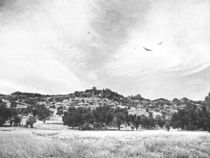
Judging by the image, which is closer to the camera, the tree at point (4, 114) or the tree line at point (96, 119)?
the tree at point (4, 114)

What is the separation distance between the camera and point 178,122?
90438 mm

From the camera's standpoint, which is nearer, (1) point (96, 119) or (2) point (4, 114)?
(2) point (4, 114)

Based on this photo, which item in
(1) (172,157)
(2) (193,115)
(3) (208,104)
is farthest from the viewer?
(2) (193,115)

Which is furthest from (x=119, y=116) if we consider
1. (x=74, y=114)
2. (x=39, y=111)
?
(x=39, y=111)

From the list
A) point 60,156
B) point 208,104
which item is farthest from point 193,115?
point 60,156

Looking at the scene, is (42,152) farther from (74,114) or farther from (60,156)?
(74,114)

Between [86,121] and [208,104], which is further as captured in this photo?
→ [86,121]

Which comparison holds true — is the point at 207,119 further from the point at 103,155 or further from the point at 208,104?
the point at 103,155

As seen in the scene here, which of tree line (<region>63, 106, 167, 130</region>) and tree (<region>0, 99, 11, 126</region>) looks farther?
tree line (<region>63, 106, 167, 130</region>)

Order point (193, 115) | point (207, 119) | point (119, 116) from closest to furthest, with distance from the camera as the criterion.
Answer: point (207, 119) → point (193, 115) → point (119, 116)

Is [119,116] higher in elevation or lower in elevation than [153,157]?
higher

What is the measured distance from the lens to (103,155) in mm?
11875

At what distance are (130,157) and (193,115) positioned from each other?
8307 cm

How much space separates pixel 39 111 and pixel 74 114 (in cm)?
2728
